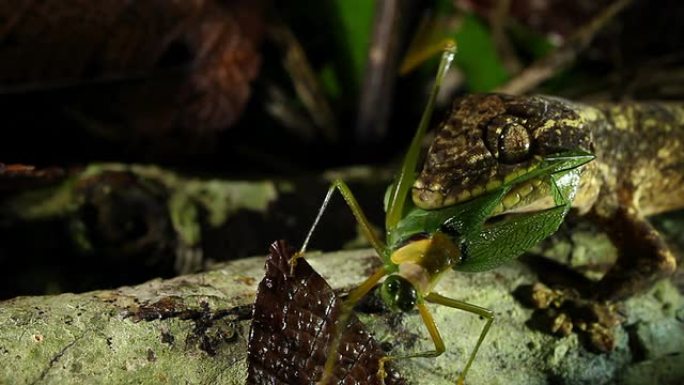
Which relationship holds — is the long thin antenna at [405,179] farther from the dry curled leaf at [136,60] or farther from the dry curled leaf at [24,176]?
the dry curled leaf at [136,60]

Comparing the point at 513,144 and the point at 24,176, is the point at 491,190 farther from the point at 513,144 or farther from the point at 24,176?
the point at 24,176

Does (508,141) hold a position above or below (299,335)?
above

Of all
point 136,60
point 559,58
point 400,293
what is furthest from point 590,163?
point 136,60

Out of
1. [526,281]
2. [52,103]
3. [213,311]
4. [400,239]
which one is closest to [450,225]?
[400,239]

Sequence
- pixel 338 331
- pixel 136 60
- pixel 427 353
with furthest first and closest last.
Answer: pixel 136 60 → pixel 427 353 → pixel 338 331

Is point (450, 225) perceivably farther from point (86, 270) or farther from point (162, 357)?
point (86, 270)

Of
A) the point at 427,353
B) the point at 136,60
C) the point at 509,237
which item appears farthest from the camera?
the point at 136,60

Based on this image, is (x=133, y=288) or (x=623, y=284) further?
(x=623, y=284)
